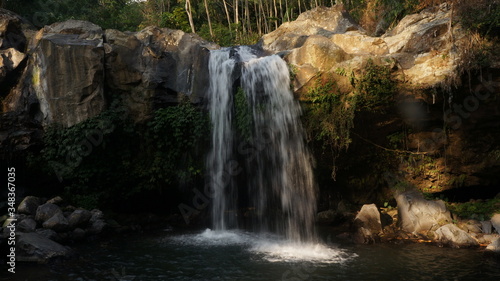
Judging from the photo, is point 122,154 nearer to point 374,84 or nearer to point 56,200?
point 56,200

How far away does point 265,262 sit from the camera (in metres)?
7.29

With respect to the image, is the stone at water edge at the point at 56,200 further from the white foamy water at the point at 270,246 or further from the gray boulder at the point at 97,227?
the white foamy water at the point at 270,246

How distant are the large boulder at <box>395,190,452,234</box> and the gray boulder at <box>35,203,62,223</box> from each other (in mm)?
8888

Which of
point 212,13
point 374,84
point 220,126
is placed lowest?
point 220,126

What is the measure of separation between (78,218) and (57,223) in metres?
0.54

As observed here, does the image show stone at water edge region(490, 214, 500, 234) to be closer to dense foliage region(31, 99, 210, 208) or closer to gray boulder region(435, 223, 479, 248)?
gray boulder region(435, 223, 479, 248)

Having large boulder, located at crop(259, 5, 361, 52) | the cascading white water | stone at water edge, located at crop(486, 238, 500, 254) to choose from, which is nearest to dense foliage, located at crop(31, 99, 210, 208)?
the cascading white water

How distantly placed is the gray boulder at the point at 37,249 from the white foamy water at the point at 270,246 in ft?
8.85

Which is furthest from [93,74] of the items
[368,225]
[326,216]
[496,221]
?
[496,221]

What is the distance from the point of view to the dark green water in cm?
649

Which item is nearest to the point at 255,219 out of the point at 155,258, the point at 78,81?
the point at 155,258

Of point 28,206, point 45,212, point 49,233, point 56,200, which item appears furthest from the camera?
point 56,200

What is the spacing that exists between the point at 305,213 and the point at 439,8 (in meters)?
7.70

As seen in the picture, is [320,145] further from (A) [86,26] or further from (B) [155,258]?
(A) [86,26]
